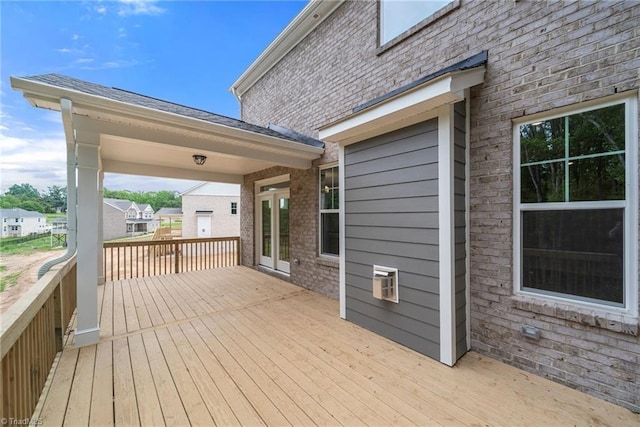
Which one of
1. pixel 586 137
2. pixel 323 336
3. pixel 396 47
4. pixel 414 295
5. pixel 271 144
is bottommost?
pixel 323 336

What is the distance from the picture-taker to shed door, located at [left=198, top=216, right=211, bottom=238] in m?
15.6

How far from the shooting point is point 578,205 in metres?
2.25

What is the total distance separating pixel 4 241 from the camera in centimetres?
186

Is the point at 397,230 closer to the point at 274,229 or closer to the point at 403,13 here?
the point at 403,13

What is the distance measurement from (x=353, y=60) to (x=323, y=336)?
14.6ft

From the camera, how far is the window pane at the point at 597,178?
208 centimetres

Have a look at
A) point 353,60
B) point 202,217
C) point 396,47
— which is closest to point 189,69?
point 202,217

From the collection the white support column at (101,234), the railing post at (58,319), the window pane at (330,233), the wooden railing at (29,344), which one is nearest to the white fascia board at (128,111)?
the window pane at (330,233)

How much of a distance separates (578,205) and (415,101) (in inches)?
67.1

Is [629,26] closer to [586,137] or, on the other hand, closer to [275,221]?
[586,137]

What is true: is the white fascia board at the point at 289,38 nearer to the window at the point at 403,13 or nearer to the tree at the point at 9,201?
the window at the point at 403,13

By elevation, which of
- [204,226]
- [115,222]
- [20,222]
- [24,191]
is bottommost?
[204,226]

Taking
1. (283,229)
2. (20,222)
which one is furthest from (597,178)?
(283,229)

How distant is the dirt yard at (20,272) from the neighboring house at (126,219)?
49.5 ft
